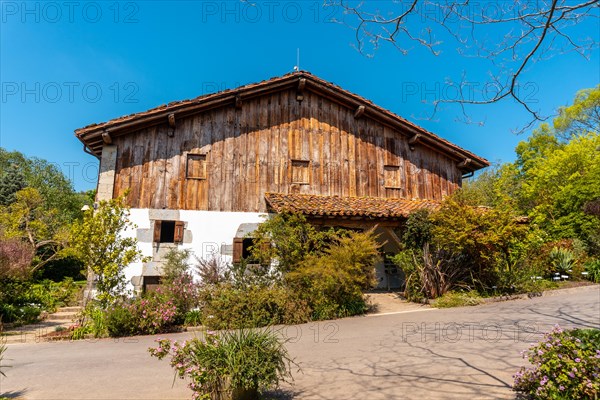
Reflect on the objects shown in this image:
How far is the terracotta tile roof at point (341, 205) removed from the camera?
1160cm

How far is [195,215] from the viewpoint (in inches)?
479

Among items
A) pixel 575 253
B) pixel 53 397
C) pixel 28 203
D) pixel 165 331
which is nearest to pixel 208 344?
pixel 53 397

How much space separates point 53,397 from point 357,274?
7172 mm

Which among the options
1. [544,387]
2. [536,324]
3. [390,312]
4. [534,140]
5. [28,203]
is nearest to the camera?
[544,387]

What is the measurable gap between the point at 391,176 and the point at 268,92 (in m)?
6.13

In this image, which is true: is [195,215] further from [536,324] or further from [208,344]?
[536,324]

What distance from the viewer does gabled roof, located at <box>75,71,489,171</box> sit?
1170 centimetres

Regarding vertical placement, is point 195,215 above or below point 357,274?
above

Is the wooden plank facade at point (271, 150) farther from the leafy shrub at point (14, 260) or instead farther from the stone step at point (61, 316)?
the stone step at point (61, 316)

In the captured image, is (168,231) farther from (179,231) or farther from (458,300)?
(458,300)

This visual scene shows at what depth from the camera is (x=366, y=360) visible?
19.5 feet

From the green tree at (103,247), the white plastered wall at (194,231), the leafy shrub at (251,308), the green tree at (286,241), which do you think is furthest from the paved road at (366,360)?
the white plastered wall at (194,231)

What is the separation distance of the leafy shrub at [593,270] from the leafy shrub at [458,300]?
6673 millimetres

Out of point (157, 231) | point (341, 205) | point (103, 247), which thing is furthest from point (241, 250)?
point (103, 247)
